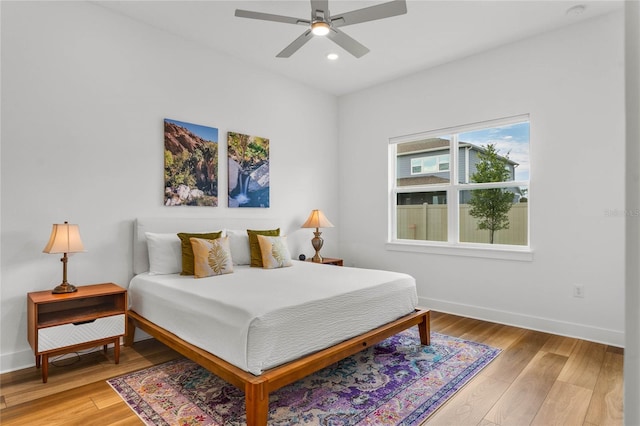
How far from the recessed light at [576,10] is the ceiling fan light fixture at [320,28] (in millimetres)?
2207

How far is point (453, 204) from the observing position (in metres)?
4.43

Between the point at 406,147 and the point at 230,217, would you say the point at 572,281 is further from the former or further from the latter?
the point at 230,217

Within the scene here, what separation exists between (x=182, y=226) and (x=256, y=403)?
7.23 ft

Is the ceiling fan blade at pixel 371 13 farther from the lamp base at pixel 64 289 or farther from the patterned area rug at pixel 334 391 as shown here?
the lamp base at pixel 64 289

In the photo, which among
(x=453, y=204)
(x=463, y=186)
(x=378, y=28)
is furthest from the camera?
(x=453, y=204)

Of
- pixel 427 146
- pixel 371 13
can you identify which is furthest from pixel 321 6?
pixel 427 146

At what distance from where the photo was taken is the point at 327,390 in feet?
8.00

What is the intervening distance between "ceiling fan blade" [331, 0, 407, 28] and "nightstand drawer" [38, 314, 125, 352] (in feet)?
9.01

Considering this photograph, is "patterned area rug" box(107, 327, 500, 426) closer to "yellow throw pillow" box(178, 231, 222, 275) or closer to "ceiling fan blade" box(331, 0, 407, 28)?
"yellow throw pillow" box(178, 231, 222, 275)

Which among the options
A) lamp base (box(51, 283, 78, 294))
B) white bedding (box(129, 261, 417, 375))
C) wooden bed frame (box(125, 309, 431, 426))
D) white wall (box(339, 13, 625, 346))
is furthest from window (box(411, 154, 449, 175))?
lamp base (box(51, 283, 78, 294))

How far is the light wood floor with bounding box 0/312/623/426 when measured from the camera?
2.12 metres

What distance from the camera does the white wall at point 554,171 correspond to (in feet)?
10.7

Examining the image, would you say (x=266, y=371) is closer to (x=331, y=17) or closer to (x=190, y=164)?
(x=331, y=17)

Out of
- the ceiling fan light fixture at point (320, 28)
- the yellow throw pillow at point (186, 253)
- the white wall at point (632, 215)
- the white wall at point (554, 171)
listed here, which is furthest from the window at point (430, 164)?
the white wall at point (632, 215)
